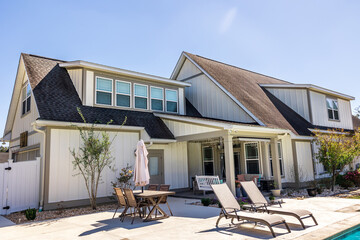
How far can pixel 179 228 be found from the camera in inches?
271

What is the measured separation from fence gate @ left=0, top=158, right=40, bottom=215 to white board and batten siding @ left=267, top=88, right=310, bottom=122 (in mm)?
15285

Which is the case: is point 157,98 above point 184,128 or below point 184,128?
above

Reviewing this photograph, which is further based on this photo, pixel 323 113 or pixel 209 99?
pixel 323 113

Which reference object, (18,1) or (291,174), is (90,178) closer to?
(18,1)

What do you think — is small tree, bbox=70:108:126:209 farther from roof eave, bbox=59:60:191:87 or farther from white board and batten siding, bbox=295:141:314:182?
white board and batten siding, bbox=295:141:314:182

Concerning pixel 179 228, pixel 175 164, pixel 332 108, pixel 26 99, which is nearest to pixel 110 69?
pixel 26 99

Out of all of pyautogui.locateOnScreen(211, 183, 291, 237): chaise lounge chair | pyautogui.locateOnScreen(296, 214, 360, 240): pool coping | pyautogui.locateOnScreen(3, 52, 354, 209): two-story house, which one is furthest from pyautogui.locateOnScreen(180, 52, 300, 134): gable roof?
pyautogui.locateOnScreen(211, 183, 291, 237): chaise lounge chair

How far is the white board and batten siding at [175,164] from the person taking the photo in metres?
13.7

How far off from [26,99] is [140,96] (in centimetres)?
544

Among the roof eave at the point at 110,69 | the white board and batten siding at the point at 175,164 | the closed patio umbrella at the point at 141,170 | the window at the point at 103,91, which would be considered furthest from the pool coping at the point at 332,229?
the roof eave at the point at 110,69

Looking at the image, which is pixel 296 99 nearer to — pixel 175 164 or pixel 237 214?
pixel 175 164

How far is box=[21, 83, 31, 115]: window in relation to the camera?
512 inches

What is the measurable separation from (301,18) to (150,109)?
881cm

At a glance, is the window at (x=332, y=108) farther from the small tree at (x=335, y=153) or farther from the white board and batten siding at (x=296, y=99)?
the small tree at (x=335, y=153)
